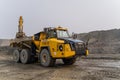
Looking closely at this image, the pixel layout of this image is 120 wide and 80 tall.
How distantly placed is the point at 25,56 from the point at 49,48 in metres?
3.59

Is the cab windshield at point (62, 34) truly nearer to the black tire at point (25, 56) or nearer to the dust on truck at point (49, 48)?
the dust on truck at point (49, 48)

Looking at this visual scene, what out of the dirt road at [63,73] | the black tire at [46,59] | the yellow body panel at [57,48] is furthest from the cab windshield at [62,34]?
the dirt road at [63,73]

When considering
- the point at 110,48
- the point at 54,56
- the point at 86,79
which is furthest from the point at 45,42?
the point at 110,48

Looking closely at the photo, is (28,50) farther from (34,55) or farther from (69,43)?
(69,43)

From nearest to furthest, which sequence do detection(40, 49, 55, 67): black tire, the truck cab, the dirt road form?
the dirt road → the truck cab → detection(40, 49, 55, 67): black tire

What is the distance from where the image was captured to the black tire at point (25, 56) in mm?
17523

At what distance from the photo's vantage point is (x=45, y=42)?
1541 centimetres

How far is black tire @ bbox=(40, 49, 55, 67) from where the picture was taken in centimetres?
1491

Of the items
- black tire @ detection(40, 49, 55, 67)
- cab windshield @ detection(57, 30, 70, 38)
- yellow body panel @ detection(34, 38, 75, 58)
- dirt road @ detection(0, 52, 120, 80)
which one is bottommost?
dirt road @ detection(0, 52, 120, 80)

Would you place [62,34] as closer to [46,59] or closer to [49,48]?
[49,48]

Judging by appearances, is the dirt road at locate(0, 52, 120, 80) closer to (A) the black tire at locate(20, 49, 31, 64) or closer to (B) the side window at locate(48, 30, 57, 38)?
(B) the side window at locate(48, 30, 57, 38)

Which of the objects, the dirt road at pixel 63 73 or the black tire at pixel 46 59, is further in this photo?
the black tire at pixel 46 59

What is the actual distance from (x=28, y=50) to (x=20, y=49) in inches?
53.8

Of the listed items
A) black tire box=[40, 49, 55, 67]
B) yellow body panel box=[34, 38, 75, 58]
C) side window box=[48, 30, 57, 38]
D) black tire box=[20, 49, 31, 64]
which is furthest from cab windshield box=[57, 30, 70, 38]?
black tire box=[20, 49, 31, 64]
